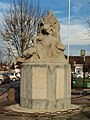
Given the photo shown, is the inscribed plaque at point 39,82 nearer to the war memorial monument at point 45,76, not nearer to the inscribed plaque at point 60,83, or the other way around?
the war memorial monument at point 45,76

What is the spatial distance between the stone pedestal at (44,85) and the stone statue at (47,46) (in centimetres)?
38

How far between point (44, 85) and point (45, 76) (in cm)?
36

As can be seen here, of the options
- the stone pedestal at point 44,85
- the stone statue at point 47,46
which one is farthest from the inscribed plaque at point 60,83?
the stone statue at point 47,46

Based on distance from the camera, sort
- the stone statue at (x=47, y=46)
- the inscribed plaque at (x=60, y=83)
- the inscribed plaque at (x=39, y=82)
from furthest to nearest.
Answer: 1. the stone statue at (x=47, y=46)
2. the inscribed plaque at (x=60, y=83)
3. the inscribed plaque at (x=39, y=82)

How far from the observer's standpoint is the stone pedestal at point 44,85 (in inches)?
494

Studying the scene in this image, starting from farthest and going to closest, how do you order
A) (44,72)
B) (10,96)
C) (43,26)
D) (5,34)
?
Result: (5,34) → (10,96) → (43,26) → (44,72)

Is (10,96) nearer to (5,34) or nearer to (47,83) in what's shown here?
(47,83)

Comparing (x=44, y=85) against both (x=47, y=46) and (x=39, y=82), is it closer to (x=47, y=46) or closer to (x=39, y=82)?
(x=39, y=82)

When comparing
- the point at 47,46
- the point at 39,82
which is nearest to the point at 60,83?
the point at 39,82

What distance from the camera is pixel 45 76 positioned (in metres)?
12.5

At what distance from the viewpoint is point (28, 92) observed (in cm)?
1278

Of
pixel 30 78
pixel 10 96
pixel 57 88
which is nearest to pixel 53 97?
pixel 57 88

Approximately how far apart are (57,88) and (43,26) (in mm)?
2708

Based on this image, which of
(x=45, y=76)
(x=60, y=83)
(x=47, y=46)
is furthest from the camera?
(x=47, y=46)
